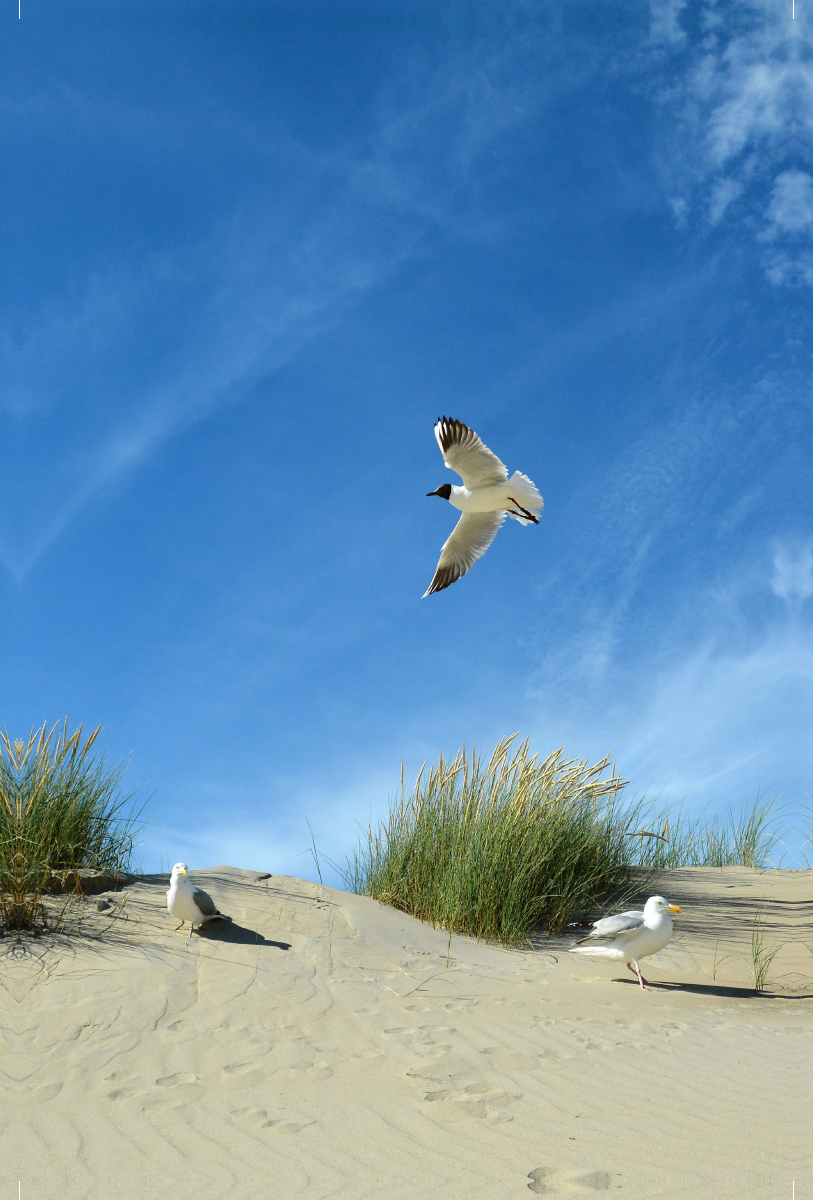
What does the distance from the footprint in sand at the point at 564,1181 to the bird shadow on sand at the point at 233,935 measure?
9.10 ft

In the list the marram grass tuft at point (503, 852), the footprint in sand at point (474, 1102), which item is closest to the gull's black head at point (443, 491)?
the marram grass tuft at point (503, 852)

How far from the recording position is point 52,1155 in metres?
3.23

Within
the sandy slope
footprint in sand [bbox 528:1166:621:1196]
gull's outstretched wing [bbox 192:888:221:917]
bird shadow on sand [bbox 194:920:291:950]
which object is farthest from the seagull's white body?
footprint in sand [bbox 528:1166:621:1196]

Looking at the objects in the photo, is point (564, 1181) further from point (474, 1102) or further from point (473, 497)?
point (473, 497)

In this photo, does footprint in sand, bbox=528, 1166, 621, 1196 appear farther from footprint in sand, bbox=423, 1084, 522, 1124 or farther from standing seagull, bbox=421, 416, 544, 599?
standing seagull, bbox=421, 416, 544, 599

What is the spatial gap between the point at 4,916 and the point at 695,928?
206 inches

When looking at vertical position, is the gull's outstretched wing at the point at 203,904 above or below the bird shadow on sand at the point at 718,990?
above

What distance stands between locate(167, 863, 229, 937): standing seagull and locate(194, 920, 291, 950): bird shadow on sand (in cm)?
11

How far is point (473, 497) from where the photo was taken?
816 centimetres

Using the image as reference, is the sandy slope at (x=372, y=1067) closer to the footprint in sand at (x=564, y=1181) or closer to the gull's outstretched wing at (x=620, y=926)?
the footprint in sand at (x=564, y=1181)

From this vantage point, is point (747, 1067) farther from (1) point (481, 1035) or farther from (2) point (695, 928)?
(2) point (695, 928)

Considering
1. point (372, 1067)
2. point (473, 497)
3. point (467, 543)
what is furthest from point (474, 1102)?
point (467, 543)

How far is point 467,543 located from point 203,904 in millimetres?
4380

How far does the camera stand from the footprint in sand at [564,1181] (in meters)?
2.84
